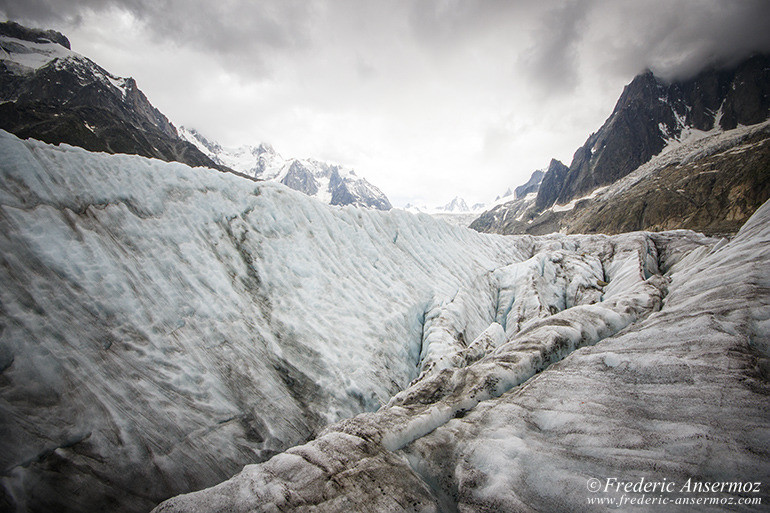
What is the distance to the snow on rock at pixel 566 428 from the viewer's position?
434 cm

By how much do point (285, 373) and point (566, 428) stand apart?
27.6 feet

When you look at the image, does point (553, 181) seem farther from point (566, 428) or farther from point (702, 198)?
point (566, 428)

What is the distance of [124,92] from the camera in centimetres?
19100

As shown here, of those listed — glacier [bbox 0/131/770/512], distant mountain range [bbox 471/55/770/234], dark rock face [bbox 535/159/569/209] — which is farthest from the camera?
dark rock face [bbox 535/159/569/209]

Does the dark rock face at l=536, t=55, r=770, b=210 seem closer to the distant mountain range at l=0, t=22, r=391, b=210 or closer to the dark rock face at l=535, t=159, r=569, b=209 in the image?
the dark rock face at l=535, t=159, r=569, b=209

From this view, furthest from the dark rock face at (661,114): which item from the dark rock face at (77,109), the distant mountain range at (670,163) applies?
the dark rock face at (77,109)

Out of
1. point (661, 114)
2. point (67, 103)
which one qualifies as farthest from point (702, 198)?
point (67, 103)

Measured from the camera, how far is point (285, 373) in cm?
998

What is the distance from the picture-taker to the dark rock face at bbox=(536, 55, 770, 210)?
136 m

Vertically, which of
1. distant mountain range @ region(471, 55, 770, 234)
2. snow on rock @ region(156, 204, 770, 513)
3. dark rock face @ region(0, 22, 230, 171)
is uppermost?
dark rock face @ region(0, 22, 230, 171)

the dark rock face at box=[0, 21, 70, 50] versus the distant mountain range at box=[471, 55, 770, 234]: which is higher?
the dark rock face at box=[0, 21, 70, 50]

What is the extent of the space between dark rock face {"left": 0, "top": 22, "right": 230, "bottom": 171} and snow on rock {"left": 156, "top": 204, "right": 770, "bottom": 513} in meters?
121

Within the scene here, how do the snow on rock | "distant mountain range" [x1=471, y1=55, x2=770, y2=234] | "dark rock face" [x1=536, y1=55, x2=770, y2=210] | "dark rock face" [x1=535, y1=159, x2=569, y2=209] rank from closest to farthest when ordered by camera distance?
the snow on rock, "distant mountain range" [x1=471, y1=55, x2=770, y2=234], "dark rock face" [x1=536, y1=55, x2=770, y2=210], "dark rock face" [x1=535, y1=159, x2=569, y2=209]

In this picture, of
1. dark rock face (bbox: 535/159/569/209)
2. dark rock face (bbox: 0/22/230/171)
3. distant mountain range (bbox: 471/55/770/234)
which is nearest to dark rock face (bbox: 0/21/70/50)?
dark rock face (bbox: 0/22/230/171)
